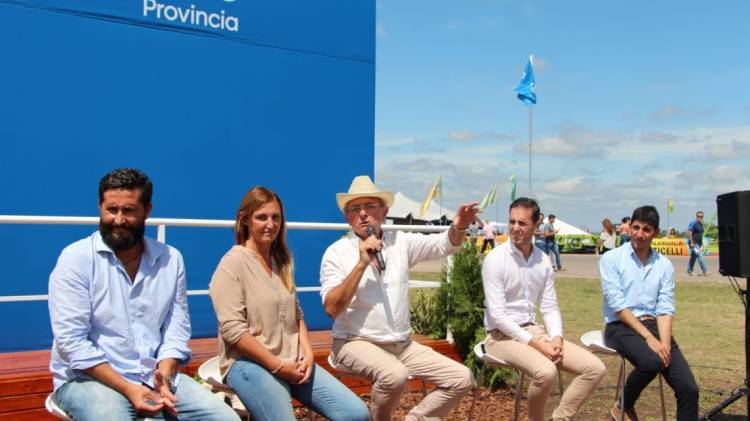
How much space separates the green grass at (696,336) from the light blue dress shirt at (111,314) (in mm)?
3396

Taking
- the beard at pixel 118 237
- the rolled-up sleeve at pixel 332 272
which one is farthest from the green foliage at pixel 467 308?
the beard at pixel 118 237

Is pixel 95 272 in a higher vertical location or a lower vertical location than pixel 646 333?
higher

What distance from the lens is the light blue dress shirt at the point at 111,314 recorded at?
9.37 ft

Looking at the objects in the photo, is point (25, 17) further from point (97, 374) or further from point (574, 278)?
point (574, 278)

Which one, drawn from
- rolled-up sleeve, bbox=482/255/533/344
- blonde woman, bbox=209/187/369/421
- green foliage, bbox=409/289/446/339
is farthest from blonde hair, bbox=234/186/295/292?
green foliage, bbox=409/289/446/339

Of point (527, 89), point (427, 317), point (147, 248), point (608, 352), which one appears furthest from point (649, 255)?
point (527, 89)

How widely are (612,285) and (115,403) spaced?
3.34 meters

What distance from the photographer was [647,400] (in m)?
5.79

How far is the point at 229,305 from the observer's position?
11.0 feet

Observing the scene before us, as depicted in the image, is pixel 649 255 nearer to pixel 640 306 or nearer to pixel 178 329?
pixel 640 306

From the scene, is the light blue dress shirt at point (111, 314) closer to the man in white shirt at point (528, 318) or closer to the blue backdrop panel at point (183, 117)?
the man in white shirt at point (528, 318)

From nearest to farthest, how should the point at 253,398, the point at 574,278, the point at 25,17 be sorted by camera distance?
the point at 253,398 < the point at 25,17 < the point at 574,278

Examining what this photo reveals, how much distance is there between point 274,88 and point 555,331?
358cm

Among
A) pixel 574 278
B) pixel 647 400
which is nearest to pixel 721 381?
pixel 647 400
